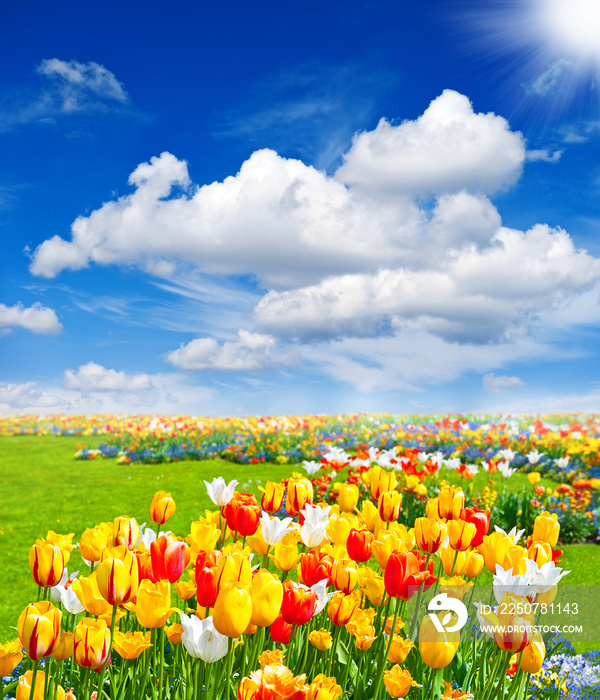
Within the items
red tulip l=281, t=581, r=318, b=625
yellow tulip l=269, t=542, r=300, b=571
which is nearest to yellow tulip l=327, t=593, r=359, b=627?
yellow tulip l=269, t=542, r=300, b=571

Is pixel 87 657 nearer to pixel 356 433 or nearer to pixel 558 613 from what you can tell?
pixel 558 613

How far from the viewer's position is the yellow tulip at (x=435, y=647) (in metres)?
2.23

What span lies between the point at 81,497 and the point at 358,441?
7.82 metres

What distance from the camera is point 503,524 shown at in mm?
8469

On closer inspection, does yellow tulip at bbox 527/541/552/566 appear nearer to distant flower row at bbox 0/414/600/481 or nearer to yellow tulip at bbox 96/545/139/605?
yellow tulip at bbox 96/545/139/605

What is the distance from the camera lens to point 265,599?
188 cm

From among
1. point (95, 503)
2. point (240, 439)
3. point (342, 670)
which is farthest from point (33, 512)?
point (342, 670)

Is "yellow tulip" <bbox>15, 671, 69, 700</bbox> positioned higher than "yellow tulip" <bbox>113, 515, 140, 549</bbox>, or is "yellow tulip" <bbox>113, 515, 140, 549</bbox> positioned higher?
"yellow tulip" <bbox>113, 515, 140, 549</bbox>

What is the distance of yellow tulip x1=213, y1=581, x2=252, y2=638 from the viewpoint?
5.78ft

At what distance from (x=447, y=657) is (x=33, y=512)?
11.1m

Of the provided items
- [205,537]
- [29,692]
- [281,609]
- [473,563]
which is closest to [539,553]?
[473,563]

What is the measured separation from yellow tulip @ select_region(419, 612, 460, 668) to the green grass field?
196 inches

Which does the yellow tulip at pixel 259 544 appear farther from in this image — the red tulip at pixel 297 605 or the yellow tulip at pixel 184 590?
the red tulip at pixel 297 605

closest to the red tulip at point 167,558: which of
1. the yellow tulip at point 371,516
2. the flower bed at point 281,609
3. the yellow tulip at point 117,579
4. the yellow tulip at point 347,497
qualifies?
→ the flower bed at point 281,609
